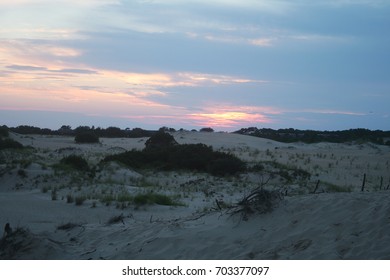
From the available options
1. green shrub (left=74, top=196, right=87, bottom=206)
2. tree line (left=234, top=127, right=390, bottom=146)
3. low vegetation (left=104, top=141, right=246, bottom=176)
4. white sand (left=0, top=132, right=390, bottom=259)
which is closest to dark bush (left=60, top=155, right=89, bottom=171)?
low vegetation (left=104, top=141, right=246, bottom=176)

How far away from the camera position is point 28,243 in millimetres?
7688

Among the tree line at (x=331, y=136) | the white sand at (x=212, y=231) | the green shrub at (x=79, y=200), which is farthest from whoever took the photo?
the tree line at (x=331, y=136)

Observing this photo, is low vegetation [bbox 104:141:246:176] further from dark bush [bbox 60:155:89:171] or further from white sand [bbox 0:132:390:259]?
white sand [bbox 0:132:390:259]

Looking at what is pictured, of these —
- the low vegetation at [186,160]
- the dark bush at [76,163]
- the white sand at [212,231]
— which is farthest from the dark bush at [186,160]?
the white sand at [212,231]

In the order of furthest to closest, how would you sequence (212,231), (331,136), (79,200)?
(331,136)
(79,200)
(212,231)

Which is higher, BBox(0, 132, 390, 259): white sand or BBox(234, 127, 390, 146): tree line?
BBox(234, 127, 390, 146): tree line

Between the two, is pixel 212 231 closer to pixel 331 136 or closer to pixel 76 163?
pixel 76 163

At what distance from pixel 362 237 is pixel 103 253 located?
4.37m

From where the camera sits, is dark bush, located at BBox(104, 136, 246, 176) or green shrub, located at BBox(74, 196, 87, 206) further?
dark bush, located at BBox(104, 136, 246, 176)

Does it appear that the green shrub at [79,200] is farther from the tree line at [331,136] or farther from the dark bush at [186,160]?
the tree line at [331,136]

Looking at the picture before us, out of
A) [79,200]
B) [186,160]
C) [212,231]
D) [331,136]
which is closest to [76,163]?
[186,160]

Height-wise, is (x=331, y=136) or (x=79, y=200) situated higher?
(x=331, y=136)

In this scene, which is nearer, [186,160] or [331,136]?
[186,160]

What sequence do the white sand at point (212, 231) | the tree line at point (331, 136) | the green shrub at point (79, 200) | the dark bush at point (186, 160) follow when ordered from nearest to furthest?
1. the white sand at point (212, 231)
2. the green shrub at point (79, 200)
3. the dark bush at point (186, 160)
4. the tree line at point (331, 136)
